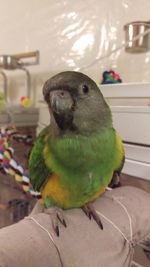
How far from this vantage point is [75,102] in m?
0.55

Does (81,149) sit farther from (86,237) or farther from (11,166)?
(11,166)

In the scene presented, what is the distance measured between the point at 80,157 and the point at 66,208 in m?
0.15

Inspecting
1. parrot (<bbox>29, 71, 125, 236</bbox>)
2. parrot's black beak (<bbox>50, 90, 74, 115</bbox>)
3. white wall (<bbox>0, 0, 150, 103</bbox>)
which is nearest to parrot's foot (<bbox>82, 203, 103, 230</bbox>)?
parrot (<bbox>29, 71, 125, 236</bbox>)

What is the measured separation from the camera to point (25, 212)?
1201 mm

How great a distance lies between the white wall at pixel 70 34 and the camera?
1.00m

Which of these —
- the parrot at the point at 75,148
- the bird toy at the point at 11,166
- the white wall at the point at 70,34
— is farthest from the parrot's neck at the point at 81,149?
the white wall at the point at 70,34

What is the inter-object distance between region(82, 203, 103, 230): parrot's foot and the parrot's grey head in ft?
0.55

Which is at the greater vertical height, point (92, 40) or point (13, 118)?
point (92, 40)

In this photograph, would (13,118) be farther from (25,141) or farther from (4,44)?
(4,44)

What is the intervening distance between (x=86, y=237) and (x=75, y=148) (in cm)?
17

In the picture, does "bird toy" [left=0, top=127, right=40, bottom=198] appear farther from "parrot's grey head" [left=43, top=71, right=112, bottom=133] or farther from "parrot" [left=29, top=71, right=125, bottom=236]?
"parrot's grey head" [left=43, top=71, right=112, bottom=133]

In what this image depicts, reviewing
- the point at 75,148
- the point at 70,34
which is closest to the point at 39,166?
the point at 75,148

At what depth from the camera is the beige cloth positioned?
416 millimetres

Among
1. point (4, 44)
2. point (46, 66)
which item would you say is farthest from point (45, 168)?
point (4, 44)
